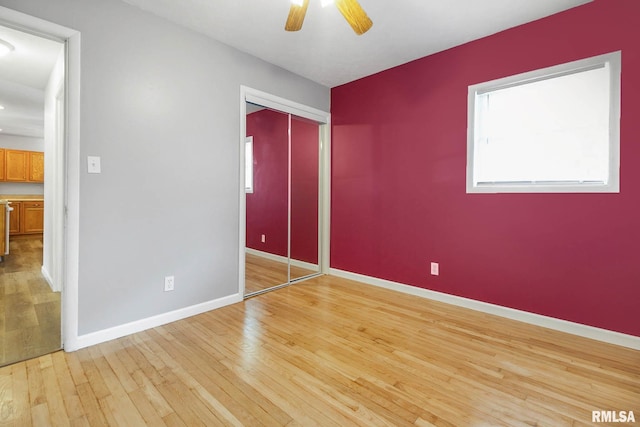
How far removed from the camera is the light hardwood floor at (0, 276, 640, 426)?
1.47 meters

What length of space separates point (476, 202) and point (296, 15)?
7.38 ft

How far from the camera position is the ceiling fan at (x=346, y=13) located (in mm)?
1691

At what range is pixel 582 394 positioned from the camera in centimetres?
163

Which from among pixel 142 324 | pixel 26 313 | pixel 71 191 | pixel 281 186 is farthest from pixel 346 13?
pixel 26 313

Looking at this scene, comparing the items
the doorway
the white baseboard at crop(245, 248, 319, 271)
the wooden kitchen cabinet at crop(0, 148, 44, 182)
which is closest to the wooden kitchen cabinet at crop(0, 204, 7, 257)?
the doorway

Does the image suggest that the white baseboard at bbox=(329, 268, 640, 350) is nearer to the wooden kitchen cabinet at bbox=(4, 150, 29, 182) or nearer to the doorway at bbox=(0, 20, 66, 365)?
the doorway at bbox=(0, 20, 66, 365)

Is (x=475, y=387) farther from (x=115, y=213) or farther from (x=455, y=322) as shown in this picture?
(x=115, y=213)

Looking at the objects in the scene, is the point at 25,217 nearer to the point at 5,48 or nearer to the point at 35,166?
the point at 35,166

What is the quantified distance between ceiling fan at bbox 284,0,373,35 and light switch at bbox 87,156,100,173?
1.65 m

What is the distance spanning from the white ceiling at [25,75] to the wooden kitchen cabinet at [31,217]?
198 centimetres

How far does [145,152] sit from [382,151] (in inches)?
97.5

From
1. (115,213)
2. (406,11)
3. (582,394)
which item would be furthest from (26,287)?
(582,394)

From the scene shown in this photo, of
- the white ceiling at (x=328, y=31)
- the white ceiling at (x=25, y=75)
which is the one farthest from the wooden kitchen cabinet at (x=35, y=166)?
the white ceiling at (x=328, y=31)

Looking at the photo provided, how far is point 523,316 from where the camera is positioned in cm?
259
